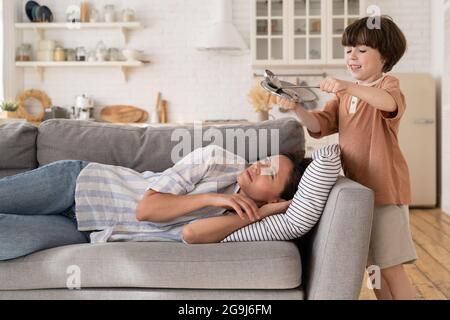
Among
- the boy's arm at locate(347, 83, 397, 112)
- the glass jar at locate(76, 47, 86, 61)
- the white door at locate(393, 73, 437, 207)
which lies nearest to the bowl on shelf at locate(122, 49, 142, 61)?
the glass jar at locate(76, 47, 86, 61)

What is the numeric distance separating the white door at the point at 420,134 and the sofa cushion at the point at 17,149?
4.29m

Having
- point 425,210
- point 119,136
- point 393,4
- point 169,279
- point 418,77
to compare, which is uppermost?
point 393,4

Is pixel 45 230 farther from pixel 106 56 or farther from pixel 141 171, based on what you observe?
pixel 106 56

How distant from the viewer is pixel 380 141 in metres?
2.37

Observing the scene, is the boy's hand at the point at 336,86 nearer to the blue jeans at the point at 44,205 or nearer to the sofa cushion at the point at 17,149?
the blue jeans at the point at 44,205

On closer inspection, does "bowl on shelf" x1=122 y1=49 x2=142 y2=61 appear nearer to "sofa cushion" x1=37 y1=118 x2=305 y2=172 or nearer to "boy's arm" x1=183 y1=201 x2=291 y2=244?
"sofa cushion" x1=37 y1=118 x2=305 y2=172

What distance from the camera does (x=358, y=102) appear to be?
8.16 feet

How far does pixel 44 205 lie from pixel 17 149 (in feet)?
1.46

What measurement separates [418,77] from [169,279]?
4.78 meters

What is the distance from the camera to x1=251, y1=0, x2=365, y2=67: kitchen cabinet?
20.7 feet

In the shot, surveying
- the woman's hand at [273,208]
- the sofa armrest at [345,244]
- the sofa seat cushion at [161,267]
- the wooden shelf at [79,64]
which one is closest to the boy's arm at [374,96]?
the sofa armrest at [345,244]

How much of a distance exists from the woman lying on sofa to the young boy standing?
25cm

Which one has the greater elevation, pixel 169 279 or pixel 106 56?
pixel 106 56
